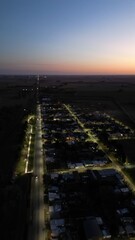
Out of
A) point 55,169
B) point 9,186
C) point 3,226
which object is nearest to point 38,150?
point 55,169

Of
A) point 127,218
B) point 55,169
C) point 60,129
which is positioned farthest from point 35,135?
point 127,218

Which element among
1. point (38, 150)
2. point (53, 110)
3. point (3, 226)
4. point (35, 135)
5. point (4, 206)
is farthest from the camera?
point (53, 110)

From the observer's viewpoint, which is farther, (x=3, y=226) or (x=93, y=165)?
(x=93, y=165)

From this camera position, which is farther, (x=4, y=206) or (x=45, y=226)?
(x=4, y=206)

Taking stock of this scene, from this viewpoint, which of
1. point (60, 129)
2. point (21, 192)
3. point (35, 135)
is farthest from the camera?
point (60, 129)

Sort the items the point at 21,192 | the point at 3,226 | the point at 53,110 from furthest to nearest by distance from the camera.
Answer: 1. the point at 53,110
2. the point at 21,192
3. the point at 3,226

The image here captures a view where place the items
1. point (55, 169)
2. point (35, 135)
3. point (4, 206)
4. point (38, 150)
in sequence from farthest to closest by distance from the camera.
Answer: point (35, 135), point (38, 150), point (55, 169), point (4, 206)

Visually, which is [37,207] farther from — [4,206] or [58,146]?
[58,146]

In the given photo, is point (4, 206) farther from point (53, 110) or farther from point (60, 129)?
point (53, 110)
